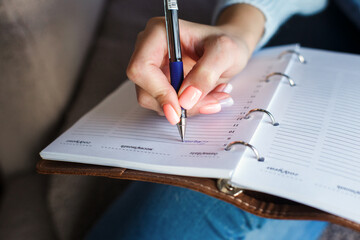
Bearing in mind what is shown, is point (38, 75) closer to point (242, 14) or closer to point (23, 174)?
point (23, 174)

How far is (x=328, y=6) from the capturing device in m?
1.00

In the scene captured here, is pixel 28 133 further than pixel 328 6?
No

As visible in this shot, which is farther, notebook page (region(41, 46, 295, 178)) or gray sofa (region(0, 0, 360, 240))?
gray sofa (region(0, 0, 360, 240))

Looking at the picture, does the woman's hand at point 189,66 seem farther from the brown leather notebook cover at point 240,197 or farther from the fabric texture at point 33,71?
the fabric texture at point 33,71

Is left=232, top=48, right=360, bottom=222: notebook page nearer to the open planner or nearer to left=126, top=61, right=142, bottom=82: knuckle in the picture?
the open planner

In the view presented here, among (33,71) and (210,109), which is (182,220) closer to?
(210,109)

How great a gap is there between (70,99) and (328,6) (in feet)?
2.74

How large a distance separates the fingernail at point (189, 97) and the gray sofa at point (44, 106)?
221mm

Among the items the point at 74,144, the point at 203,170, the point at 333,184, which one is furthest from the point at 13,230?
the point at 333,184

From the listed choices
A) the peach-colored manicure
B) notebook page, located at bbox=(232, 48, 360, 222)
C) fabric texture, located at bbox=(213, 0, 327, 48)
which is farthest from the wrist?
the peach-colored manicure

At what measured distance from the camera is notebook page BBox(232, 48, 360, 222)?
1.27 ft

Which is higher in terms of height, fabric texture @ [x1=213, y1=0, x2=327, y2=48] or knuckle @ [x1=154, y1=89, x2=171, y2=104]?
Result: fabric texture @ [x1=213, y1=0, x2=327, y2=48]

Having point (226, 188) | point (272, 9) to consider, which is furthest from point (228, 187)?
point (272, 9)

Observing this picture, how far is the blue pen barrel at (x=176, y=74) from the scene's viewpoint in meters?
0.52
